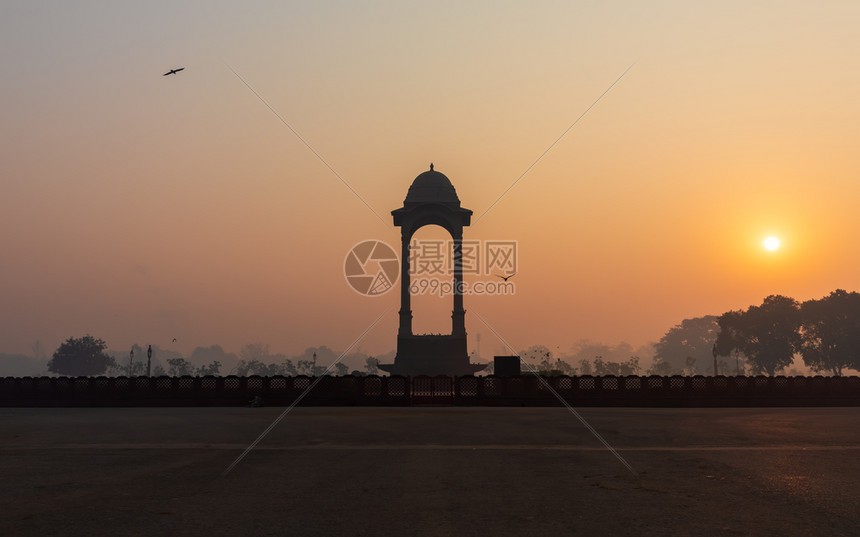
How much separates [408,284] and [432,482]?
49527 millimetres

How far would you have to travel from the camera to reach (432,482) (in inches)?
417

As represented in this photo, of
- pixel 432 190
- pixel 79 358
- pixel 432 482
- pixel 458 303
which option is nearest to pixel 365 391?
pixel 432 482

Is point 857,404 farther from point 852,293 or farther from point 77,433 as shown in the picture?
point 852,293

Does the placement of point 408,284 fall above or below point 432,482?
above

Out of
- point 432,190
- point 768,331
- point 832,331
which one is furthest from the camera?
point 768,331

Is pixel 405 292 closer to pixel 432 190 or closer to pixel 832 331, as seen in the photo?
pixel 432 190

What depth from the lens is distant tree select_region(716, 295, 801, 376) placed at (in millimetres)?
100938

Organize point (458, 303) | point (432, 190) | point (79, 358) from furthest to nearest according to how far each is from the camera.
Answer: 1. point (79, 358)
2. point (432, 190)
3. point (458, 303)

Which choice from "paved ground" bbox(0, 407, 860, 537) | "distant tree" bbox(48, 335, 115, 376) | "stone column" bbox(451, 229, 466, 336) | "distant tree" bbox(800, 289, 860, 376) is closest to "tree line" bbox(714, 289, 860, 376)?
"distant tree" bbox(800, 289, 860, 376)

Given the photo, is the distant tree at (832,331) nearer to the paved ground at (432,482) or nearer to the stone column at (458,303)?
the stone column at (458,303)

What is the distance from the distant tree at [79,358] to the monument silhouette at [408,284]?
11285 centimetres

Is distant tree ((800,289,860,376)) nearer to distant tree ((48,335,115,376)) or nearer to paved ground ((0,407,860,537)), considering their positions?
paved ground ((0,407,860,537))

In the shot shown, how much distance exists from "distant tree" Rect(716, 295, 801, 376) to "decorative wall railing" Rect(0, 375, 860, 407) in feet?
233

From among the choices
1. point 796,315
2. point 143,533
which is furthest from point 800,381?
point 796,315
